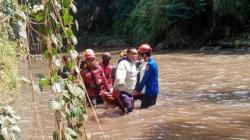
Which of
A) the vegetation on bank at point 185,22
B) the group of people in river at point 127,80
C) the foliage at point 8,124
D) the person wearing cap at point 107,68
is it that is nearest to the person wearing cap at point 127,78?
the group of people in river at point 127,80

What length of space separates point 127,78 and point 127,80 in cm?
4

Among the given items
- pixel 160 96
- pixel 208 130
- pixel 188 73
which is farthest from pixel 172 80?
pixel 208 130

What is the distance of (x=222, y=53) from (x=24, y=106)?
1198 centimetres

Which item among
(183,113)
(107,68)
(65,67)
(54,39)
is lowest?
(183,113)

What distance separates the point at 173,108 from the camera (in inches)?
410

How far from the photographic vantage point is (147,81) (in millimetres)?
10305

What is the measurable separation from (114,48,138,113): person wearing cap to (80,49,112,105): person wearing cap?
636 millimetres

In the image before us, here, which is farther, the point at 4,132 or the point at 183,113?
the point at 183,113

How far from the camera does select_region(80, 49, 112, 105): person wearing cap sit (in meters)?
10.6

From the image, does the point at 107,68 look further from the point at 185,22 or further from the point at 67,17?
the point at 185,22

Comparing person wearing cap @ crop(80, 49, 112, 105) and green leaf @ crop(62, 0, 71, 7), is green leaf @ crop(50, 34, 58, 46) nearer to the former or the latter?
green leaf @ crop(62, 0, 71, 7)

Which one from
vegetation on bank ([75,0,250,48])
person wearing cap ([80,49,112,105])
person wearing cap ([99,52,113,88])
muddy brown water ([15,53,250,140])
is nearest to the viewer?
muddy brown water ([15,53,250,140])

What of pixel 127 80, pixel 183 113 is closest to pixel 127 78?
pixel 127 80

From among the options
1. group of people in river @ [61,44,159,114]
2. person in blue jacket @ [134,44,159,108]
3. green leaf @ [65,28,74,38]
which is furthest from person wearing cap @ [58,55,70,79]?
person in blue jacket @ [134,44,159,108]
